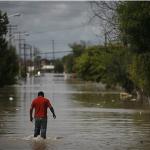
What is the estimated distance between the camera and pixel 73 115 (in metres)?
33.1

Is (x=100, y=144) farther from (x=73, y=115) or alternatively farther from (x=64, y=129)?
(x=73, y=115)

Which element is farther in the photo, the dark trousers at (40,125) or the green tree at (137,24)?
the green tree at (137,24)

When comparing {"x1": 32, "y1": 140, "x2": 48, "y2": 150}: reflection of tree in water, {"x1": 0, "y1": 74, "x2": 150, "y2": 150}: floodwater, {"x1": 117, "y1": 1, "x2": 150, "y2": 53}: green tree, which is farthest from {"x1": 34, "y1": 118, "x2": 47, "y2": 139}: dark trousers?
{"x1": 117, "y1": 1, "x2": 150, "y2": 53}: green tree

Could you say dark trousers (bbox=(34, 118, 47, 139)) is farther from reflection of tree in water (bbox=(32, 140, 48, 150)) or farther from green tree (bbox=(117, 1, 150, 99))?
green tree (bbox=(117, 1, 150, 99))

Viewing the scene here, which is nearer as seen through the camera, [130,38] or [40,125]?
[40,125]

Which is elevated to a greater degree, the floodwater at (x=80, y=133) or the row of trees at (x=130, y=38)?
the row of trees at (x=130, y=38)

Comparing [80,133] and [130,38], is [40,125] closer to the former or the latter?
[80,133]

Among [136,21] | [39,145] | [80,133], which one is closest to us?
[39,145]

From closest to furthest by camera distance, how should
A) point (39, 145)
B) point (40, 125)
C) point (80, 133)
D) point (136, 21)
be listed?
point (39, 145) < point (40, 125) < point (80, 133) < point (136, 21)

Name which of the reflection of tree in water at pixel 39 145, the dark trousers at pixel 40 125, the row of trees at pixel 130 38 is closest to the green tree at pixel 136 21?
the row of trees at pixel 130 38

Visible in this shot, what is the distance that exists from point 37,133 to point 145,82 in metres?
21.1

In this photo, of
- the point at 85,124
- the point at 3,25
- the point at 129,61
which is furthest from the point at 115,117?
the point at 3,25

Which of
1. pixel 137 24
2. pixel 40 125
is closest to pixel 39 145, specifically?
pixel 40 125

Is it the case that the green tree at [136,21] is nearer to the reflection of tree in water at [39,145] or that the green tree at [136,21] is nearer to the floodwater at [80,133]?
the floodwater at [80,133]
